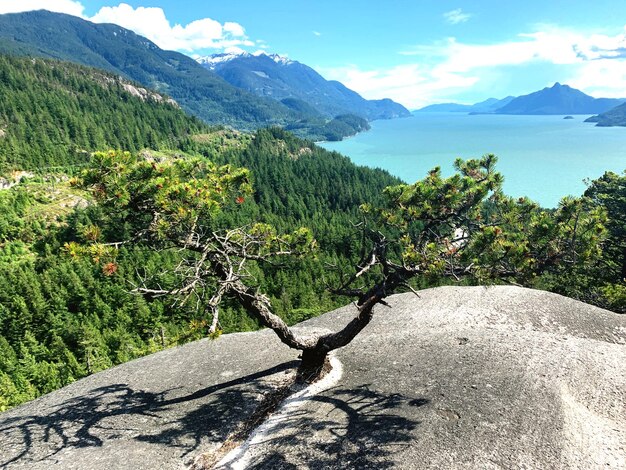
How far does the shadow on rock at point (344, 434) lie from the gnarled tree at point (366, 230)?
2445 mm

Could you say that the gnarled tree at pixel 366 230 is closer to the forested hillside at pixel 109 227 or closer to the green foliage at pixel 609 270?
the forested hillside at pixel 109 227

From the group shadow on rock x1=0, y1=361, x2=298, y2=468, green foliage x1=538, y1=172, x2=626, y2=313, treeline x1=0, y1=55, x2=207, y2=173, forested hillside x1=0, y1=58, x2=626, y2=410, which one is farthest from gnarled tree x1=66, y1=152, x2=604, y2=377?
treeline x1=0, y1=55, x2=207, y2=173

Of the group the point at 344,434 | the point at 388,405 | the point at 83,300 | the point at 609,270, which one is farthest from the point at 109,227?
the point at 83,300

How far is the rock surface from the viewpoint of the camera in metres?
10.1

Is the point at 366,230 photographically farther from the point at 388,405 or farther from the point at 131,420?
the point at 131,420

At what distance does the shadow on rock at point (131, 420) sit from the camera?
39.9 feet

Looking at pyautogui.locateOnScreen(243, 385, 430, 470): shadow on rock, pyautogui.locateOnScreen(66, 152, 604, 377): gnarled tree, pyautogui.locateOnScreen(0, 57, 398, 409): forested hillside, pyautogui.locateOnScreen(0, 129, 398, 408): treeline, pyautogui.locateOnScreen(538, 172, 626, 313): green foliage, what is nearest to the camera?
pyautogui.locateOnScreen(66, 152, 604, 377): gnarled tree

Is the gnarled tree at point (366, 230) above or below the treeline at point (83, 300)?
above

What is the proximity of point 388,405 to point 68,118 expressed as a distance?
6693 inches

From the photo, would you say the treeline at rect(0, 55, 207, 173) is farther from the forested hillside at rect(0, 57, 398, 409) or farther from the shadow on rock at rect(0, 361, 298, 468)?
the shadow on rock at rect(0, 361, 298, 468)

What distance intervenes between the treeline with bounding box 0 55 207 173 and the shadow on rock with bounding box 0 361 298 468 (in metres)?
119

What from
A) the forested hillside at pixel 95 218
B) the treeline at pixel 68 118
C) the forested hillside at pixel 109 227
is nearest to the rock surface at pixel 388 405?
the forested hillside at pixel 95 218

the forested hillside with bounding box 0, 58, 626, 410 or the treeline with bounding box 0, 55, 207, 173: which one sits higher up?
the treeline with bounding box 0, 55, 207, 173

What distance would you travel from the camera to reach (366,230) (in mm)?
11820
